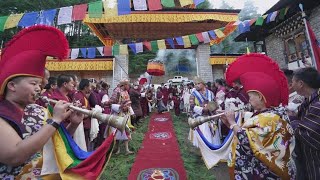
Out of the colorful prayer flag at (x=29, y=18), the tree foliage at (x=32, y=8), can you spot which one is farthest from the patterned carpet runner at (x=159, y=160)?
the tree foliage at (x=32, y=8)

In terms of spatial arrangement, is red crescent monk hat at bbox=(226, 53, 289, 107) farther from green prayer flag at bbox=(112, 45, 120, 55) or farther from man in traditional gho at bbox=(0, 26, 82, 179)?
green prayer flag at bbox=(112, 45, 120, 55)

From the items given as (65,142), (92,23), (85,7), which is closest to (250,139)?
(65,142)

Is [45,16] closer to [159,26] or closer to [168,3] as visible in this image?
[168,3]

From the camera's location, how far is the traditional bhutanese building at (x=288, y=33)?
8.20 m

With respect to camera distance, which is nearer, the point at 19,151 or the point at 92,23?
the point at 19,151

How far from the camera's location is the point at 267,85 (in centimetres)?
213

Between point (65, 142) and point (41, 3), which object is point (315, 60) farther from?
point (41, 3)

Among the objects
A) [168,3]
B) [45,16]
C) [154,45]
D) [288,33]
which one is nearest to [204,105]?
[168,3]

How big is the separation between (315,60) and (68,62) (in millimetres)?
11816

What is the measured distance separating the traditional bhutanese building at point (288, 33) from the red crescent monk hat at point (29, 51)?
7.24 meters

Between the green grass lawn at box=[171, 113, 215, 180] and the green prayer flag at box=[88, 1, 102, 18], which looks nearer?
the green grass lawn at box=[171, 113, 215, 180]

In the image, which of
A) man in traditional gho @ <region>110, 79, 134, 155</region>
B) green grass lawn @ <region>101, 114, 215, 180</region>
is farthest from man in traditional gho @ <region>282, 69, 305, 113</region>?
man in traditional gho @ <region>110, 79, 134, 155</region>

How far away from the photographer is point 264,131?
198 centimetres

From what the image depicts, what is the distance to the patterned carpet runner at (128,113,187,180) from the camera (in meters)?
4.48
